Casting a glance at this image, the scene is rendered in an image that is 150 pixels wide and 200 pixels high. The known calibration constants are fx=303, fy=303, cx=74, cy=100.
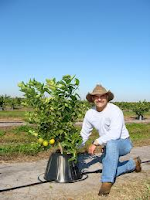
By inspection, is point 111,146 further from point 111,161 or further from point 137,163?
point 137,163

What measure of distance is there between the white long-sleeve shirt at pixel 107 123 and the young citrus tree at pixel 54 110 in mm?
255

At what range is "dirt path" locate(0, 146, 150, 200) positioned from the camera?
4.15 meters

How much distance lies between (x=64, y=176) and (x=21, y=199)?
3.33ft

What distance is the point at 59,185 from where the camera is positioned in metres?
4.67

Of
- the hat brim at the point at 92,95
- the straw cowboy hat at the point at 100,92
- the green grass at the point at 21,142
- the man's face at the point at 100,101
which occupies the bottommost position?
the green grass at the point at 21,142

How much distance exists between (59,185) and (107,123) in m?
1.21

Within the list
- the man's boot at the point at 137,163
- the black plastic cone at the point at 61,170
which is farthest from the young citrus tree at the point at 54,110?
the man's boot at the point at 137,163

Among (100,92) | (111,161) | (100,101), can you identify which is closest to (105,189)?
(111,161)

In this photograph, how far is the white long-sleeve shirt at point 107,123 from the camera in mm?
4512

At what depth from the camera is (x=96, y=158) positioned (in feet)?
22.5

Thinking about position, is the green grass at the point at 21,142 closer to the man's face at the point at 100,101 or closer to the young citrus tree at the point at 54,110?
the young citrus tree at the point at 54,110

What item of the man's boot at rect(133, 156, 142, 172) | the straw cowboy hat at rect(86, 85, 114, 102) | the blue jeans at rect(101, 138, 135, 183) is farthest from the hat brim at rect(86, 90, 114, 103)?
the man's boot at rect(133, 156, 142, 172)

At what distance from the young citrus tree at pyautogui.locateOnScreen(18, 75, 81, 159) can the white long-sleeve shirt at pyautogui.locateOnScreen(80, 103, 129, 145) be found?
0.84 ft

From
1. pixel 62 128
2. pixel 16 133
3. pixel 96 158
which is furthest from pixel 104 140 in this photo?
pixel 16 133
